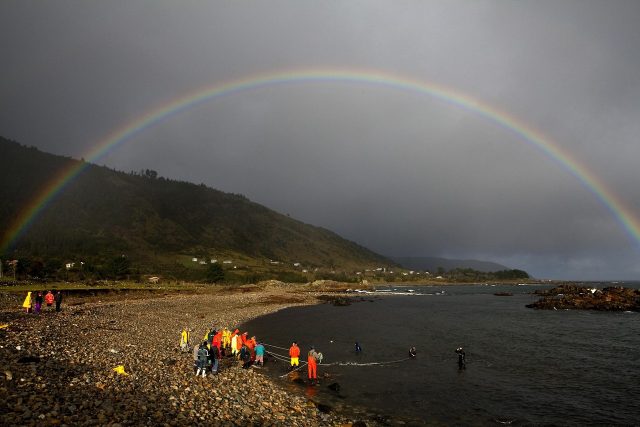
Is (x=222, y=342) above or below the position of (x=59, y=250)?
below

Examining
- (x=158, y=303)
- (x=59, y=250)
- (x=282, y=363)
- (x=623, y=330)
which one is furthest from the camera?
(x=59, y=250)

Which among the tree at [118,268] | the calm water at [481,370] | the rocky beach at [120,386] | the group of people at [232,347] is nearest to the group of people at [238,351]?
the group of people at [232,347]

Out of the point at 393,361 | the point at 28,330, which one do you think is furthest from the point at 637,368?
the point at 28,330

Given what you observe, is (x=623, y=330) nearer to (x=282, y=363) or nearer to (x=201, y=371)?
(x=282, y=363)

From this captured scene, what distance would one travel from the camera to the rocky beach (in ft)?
45.4

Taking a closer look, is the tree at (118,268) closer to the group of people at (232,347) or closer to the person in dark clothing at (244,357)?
the group of people at (232,347)

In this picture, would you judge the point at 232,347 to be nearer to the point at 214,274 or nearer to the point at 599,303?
the point at 599,303

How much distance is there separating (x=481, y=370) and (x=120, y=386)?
27293mm

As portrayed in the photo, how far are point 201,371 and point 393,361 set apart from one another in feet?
60.5

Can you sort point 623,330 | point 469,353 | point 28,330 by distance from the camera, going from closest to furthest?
point 28,330
point 469,353
point 623,330

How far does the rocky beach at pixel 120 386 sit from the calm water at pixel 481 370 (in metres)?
4.44

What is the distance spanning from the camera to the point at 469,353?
131ft

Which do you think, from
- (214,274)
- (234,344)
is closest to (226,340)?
(234,344)

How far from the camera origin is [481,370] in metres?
32.8
